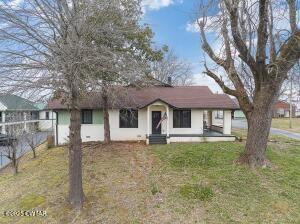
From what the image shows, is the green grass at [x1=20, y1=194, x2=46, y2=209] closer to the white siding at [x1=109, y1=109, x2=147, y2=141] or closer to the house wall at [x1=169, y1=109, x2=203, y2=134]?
the white siding at [x1=109, y1=109, x2=147, y2=141]

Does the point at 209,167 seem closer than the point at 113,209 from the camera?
No

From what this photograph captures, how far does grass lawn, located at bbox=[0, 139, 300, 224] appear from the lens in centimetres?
810

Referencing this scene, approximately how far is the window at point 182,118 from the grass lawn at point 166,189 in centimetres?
473

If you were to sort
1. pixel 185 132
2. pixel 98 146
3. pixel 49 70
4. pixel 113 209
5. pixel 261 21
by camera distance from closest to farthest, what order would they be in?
pixel 49 70 → pixel 113 209 → pixel 261 21 → pixel 98 146 → pixel 185 132

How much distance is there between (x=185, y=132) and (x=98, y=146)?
660 centimetres

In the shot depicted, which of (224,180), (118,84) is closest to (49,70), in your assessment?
(118,84)

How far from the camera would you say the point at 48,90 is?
26.3 feet

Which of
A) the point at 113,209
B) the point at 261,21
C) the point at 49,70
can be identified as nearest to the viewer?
the point at 49,70

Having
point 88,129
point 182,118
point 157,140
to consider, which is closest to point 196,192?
point 157,140

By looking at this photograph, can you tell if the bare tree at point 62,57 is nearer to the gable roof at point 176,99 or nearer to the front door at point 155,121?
the gable roof at point 176,99

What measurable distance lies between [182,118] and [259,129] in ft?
28.3

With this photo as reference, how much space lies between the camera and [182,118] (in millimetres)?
19484

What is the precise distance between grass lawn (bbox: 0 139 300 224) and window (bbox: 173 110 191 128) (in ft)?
15.5

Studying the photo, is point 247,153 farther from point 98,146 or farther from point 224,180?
point 98,146
